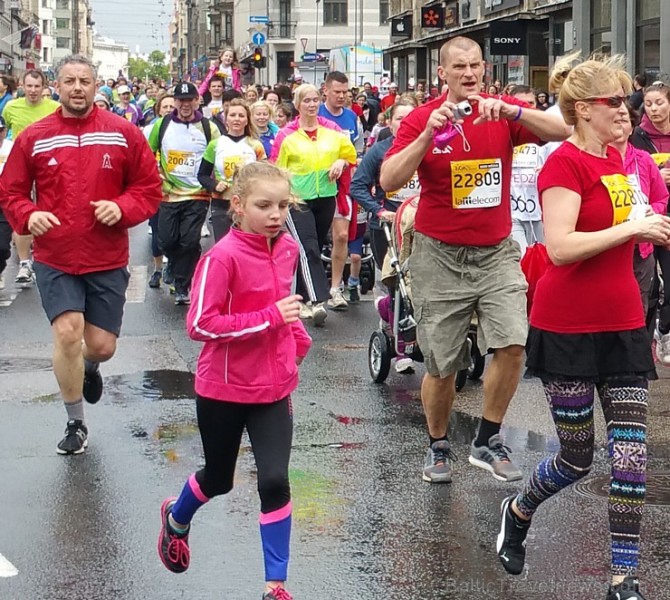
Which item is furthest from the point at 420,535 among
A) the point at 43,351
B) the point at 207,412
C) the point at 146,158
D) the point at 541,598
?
the point at 43,351

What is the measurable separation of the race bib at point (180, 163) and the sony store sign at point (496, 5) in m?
24.4

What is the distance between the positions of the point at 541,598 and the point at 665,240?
1.40m

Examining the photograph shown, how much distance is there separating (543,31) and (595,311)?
103 feet

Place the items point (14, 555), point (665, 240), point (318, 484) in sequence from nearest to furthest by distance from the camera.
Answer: point (665, 240)
point (14, 555)
point (318, 484)

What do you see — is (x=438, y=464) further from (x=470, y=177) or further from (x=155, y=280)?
(x=155, y=280)

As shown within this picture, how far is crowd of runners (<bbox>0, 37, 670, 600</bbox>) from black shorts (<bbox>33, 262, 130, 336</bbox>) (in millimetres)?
12

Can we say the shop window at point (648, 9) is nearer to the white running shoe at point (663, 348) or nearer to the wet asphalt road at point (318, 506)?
the white running shoe at point (663, 348)

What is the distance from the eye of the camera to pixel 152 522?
19.8ft

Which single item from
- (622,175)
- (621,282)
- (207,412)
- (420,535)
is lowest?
(420,535)

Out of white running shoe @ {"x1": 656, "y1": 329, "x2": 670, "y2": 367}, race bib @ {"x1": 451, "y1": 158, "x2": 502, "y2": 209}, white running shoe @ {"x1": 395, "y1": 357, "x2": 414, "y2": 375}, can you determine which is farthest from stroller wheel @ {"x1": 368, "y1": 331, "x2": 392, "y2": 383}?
race bib @ {"x1": 451, "y1": 158, "x2": 502, "y2": 209}

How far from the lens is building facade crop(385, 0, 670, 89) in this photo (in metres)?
A: 27.3

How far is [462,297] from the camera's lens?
21.2 ft

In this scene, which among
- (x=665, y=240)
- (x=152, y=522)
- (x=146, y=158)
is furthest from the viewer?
(x=146, y=158)

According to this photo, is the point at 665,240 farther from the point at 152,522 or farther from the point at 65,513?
the point at 65,513
